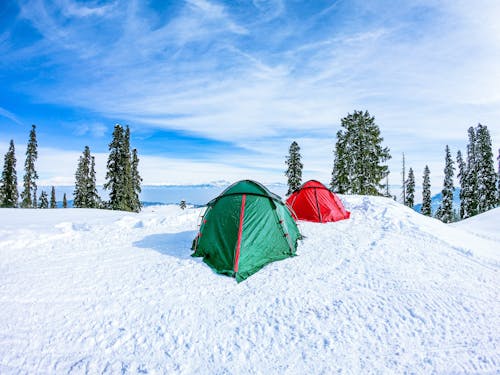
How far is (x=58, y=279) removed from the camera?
22.6 feet

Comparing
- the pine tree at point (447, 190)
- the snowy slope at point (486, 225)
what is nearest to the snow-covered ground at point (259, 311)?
the snowy slope at point (486, 225)

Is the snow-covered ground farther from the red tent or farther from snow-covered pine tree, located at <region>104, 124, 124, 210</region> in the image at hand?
snow-covered pine tree, located at <region>104, 124, 124, 210</region>

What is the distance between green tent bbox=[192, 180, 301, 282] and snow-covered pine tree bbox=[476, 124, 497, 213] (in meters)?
41.6

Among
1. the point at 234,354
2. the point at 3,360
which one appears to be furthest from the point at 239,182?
the point at 3,360

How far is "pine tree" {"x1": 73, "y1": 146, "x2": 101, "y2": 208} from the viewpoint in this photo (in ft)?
130

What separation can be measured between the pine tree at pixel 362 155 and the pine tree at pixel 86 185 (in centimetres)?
3749

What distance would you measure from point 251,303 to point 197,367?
6.08ft

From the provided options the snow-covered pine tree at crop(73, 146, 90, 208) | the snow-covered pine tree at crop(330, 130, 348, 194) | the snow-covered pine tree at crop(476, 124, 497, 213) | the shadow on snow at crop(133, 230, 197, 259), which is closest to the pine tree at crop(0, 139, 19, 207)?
the snow-covered pine tree at crop(73, 146, 90, 208)

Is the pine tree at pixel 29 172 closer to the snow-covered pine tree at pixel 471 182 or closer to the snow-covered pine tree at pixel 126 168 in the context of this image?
the snow-covered pine tree at pixel 126 168

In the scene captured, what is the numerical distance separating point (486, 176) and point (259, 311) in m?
45.6

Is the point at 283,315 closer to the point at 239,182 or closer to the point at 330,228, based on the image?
the point at 239,182

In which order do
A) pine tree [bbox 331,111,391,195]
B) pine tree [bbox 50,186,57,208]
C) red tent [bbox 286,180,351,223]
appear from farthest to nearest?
pine tree [bbox 50,186,57,208] → pine tree [bbox 331,111,391,195] → red tent [bbox 286,180,351,223]

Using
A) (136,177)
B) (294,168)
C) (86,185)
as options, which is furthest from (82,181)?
(294,168)

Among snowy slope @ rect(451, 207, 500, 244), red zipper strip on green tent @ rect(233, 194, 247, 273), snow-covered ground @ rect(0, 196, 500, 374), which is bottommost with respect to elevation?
snow-covered ground @ rect(0, 196, 500, 374)
